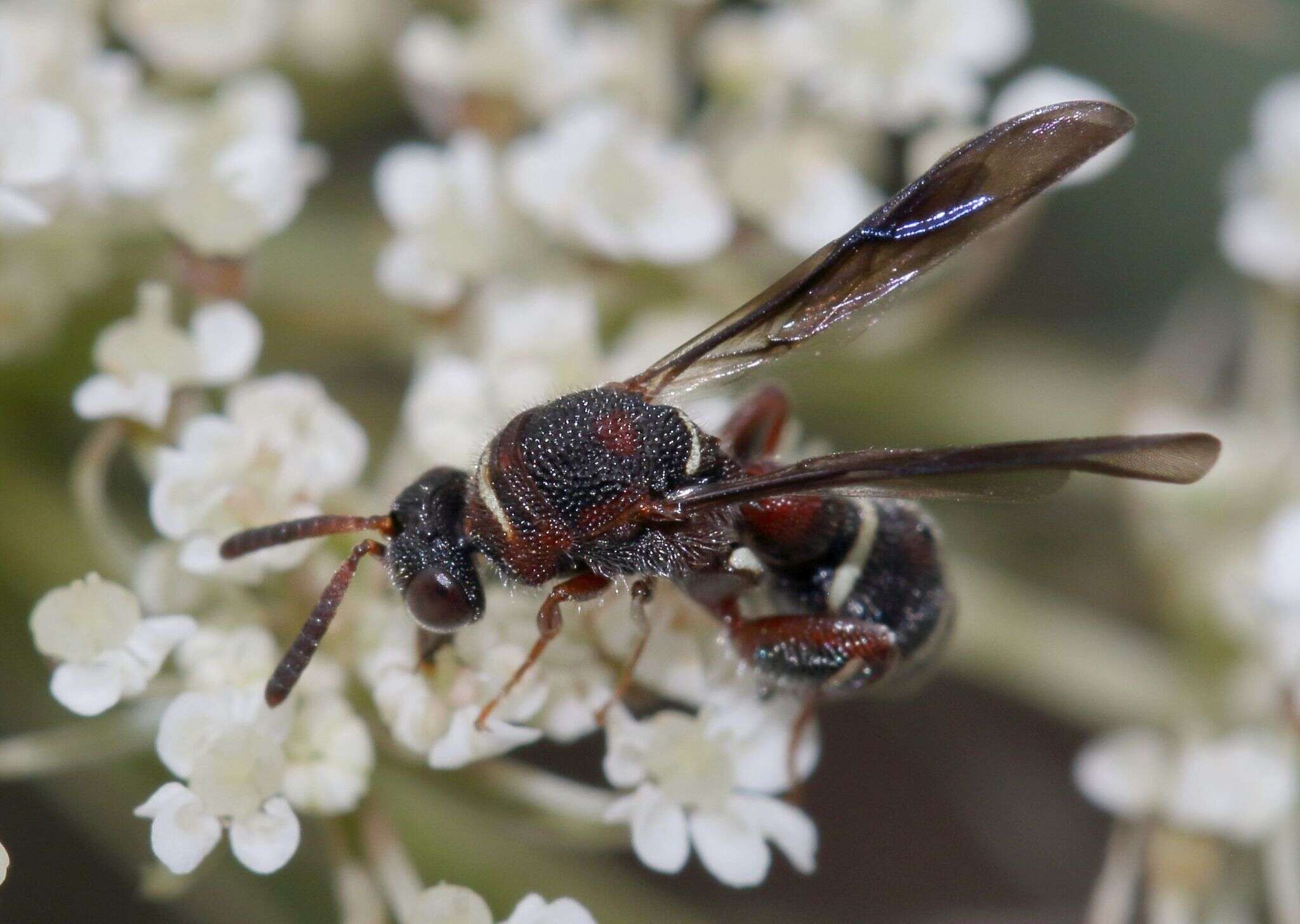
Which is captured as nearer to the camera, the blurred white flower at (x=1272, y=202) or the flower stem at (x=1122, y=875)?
the flower stem at (x=1122, y=875)

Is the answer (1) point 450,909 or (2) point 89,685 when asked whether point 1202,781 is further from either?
(2) point 89,685

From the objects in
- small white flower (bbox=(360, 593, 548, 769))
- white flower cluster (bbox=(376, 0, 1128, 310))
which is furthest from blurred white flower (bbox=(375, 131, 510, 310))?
small white flower (bbox=(360, 593, 548, 769))

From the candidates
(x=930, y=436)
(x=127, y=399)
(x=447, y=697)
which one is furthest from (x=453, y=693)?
(x=930, y=436)

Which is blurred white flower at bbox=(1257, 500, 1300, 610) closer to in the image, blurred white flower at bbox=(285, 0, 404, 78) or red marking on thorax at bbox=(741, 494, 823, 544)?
red marking on thorax at bbox=(741, 494, 823, 544)

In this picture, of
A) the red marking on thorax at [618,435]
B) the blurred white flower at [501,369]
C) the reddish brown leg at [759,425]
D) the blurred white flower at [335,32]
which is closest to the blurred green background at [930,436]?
the blurred white flower at [335,32]

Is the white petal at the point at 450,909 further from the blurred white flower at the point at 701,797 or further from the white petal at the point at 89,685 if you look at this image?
the white petal at the point at 89,685

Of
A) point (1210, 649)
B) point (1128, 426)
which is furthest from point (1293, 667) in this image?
point (1128, 426)
